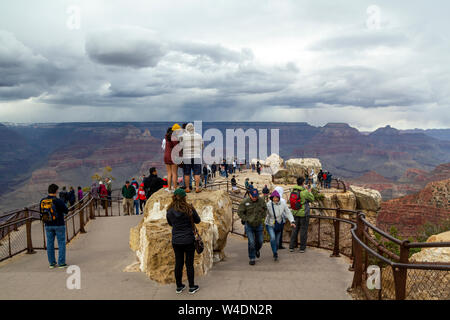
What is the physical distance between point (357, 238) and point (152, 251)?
3.34m

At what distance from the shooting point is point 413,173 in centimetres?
18638

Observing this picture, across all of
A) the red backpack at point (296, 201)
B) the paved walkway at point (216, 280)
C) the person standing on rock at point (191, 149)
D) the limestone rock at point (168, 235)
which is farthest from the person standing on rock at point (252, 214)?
the person standing on rock at point (191, 149)

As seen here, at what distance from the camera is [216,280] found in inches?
226

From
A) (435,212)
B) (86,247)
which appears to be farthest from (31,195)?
(86,247)

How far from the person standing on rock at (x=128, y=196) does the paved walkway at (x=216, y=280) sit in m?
5.77

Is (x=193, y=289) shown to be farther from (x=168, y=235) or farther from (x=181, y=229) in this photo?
(x=168, y=235)

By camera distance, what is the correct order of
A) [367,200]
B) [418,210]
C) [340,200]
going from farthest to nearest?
[418,210]
[367,200]
[340,200]

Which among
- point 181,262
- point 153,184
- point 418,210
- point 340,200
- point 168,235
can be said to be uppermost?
point 153,184

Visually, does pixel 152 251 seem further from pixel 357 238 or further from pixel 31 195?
pixel 31 195

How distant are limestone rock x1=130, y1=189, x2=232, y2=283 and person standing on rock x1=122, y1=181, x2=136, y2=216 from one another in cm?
597

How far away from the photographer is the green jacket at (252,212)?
23.1 ft

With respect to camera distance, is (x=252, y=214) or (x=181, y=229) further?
(x=252, y=214)

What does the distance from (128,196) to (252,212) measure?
8.24 metres

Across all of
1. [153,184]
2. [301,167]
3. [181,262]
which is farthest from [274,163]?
[181,262]
